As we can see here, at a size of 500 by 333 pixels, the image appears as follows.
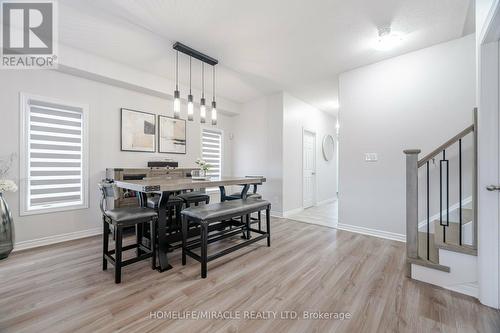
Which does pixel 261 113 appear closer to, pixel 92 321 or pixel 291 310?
pixel 291 310

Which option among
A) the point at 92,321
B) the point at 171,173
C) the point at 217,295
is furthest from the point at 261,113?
the point at 92,321

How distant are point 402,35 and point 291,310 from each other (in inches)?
130

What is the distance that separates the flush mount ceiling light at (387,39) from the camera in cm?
252

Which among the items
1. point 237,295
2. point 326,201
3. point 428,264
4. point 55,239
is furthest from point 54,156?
point 326,201

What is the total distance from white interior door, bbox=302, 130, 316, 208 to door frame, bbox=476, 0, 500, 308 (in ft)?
11.5

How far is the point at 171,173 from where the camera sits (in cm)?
380

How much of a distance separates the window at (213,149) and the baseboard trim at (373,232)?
2927 millimetres

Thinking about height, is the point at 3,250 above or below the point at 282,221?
above

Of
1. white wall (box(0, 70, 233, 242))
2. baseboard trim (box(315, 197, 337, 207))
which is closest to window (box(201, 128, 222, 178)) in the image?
white wall (box(0, 70, 233, 242))

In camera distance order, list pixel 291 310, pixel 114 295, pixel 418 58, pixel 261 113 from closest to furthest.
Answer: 1. pixel 291 310
2. pixel 114 295
3. pixel 418 58
4. pixel 261 113

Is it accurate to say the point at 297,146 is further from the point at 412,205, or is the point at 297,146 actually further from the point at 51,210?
the point at 51,210

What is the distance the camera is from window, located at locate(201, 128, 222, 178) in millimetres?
4988

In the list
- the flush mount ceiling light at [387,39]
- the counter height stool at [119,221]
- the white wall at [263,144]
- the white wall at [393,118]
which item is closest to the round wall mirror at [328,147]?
the white wall at [263,144]

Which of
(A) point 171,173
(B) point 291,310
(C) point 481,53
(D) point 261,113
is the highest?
(D) point 261,113
